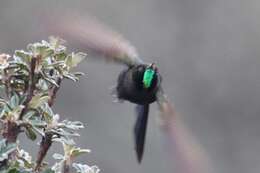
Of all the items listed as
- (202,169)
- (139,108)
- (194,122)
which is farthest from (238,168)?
(202,169)

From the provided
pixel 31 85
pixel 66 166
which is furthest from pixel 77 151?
pixel 31 85

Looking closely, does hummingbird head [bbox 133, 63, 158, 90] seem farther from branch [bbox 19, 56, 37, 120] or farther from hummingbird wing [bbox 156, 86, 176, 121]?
branch [bbox 19, 56, 37, 120]

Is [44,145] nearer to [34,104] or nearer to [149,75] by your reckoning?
[34,104]

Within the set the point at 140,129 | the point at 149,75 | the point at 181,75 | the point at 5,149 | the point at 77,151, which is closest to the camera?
the point at 5,149

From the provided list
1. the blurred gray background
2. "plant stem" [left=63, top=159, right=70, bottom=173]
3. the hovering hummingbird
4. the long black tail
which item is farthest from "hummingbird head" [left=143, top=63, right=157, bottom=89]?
the blurred gray background

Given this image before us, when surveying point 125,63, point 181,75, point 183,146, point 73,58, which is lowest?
point 183,146

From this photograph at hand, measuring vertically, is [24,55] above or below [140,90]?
→ below

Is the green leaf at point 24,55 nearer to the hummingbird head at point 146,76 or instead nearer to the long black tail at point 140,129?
the hummingbird head at point 146,76

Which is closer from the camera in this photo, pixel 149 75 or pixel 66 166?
pixel 66 166
